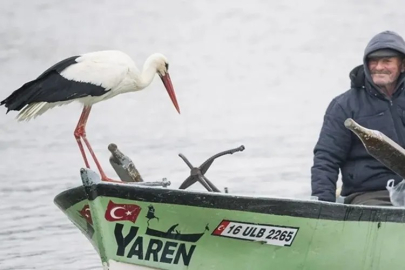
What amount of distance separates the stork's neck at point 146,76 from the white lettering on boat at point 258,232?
12.3ft

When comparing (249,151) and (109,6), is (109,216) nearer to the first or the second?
(249,151)

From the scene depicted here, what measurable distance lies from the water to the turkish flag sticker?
3289 mm

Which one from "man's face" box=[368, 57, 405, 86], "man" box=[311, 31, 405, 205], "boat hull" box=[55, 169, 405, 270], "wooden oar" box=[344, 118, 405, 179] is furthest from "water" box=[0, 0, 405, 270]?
"wooden oar" box=[344, 118, 405, 179]

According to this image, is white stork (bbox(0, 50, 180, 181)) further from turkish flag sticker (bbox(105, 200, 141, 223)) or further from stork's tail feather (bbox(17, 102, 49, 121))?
turkish flag sticker (bbox(105, 200, 141, 223))

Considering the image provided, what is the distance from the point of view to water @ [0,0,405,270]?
545 inches

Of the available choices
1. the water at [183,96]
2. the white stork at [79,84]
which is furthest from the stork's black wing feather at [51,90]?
the water at [183,96]

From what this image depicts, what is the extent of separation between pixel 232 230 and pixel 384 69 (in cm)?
136

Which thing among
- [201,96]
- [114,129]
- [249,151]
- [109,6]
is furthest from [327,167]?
[109,6]

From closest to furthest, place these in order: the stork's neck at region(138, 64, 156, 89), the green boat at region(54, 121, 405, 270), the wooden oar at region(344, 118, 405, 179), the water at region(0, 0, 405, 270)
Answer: the wooden oar at region(344, 118, 405, 179)
the green boat at region(54, 121, 405, 270)
the stork's neck at region(138, 64, 156, 89)
the water at region(0, 0, 405, 270)

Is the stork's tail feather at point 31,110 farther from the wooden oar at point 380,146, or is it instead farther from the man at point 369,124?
the wooden oar at point 380,146

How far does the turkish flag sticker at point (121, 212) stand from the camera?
24.7 feet

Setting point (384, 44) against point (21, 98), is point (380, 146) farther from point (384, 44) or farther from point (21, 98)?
point (21, 98)

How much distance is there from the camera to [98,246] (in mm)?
7816

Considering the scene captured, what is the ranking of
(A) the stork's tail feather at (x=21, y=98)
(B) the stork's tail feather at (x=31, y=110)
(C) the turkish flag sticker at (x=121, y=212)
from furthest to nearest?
(B) the stork's tail feather at (x=31, y=110) < (A) the stork's tail feather at (x=21, y=98) < (C) the turkish flag sticker at (x=121, y=212)
